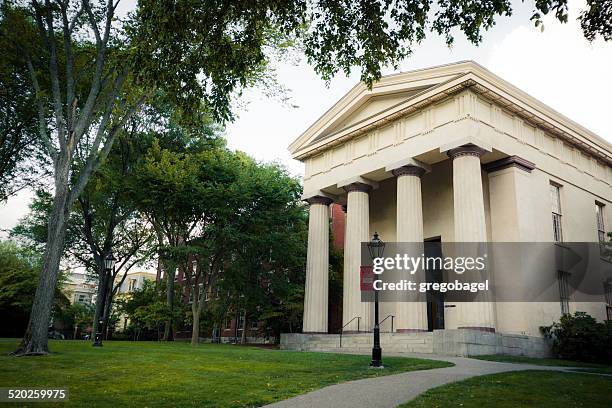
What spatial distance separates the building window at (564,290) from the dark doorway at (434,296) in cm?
546

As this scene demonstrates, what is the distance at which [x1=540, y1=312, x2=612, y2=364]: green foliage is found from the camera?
18.7m

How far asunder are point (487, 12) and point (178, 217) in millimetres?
22221

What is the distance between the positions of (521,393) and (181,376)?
6.77m

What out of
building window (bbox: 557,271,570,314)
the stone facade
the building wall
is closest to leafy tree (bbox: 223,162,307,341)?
the building wall

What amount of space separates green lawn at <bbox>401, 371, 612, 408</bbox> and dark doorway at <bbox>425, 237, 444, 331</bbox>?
14.0 metres

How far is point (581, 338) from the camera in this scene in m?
19.6

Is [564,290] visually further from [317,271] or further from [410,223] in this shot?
[317,271]

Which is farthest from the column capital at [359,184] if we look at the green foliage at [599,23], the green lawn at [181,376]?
the green foliage at [599,23]

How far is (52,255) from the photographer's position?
15.5 meters

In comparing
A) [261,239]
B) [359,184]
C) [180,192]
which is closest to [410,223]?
[359,184]

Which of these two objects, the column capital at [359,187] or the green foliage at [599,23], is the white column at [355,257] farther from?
the green foliage at [599,23]

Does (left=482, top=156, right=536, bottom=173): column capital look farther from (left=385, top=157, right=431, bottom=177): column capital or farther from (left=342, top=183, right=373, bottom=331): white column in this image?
(left=342, top=183, right=373, bottom=331): white column

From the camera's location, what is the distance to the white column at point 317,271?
2720 centimetres

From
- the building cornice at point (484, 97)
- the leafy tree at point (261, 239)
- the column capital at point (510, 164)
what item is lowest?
the leafy tree at point (261, 239)
